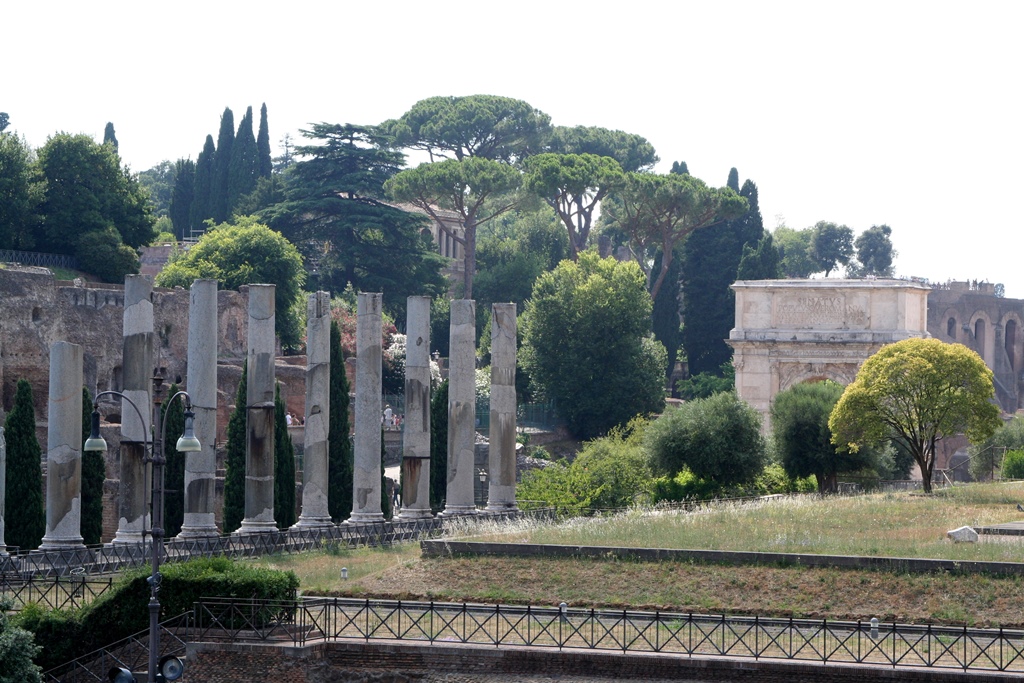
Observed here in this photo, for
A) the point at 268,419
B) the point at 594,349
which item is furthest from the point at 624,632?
the point at 594,349

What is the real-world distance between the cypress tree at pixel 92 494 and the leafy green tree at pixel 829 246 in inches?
2982

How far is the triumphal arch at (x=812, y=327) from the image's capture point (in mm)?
59906

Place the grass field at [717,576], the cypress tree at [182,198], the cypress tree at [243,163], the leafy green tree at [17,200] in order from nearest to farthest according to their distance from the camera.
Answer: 1. the grass field at [717,576]
2. the leafy green tree at [17,200]
3. the cypress tree at [243,163]
4. the cypress tree at [182,198]

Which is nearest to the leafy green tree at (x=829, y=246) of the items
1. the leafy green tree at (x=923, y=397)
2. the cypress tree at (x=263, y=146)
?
the cypress tree at (x=263, y=146)

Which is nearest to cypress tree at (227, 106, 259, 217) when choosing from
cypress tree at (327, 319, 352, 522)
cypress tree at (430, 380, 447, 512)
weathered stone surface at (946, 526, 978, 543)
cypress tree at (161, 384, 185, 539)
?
cypress tree at (430, 380, 447, 512)

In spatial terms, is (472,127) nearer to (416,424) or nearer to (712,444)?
(712,444)

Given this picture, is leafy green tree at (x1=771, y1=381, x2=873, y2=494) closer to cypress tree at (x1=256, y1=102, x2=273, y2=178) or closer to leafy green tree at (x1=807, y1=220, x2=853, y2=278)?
cypress tree at (x1=256, y1=102, x2=273, y2=178)

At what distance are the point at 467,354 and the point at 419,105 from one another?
48.9 metres

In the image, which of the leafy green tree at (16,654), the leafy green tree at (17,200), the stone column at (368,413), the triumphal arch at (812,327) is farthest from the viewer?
the triumphal arch at (812,327)

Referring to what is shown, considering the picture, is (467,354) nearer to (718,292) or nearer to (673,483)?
(673,483)

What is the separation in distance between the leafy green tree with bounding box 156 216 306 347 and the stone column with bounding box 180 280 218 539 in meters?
26.4

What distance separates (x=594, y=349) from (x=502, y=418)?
25.1 meters

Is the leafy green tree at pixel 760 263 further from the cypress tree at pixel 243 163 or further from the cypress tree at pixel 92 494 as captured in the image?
the cypress tree at pixel 92 494

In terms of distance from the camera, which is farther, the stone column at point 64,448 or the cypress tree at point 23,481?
the cypress tree at point 23,481
